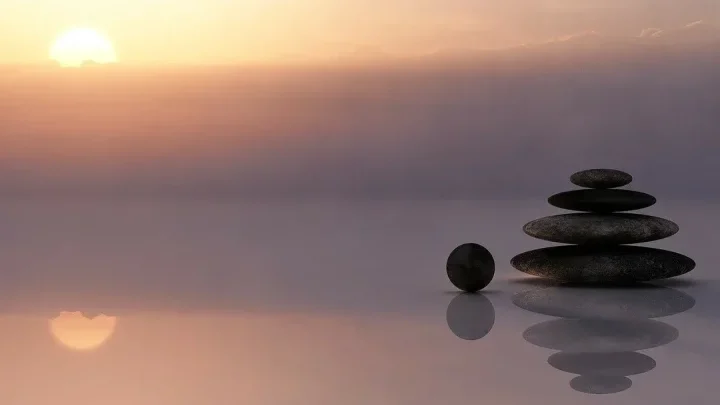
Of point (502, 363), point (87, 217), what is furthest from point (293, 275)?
point (87, 217)

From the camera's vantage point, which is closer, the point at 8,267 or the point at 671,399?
the point at 671,399

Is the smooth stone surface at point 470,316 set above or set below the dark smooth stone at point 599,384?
above

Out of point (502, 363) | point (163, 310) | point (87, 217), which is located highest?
point (87, 217)

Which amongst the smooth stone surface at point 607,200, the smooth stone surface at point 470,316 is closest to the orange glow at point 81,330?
the smooth stone surface at point 470,316

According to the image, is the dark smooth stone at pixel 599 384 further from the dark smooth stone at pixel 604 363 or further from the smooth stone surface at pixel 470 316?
the smooth stone surface at pixel 470 316

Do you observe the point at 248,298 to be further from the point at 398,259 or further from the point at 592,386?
the point at 592,386

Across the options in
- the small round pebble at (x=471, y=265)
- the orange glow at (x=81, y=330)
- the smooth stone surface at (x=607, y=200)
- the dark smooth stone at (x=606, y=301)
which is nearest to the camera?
the orange glow at (x=81, y=330)

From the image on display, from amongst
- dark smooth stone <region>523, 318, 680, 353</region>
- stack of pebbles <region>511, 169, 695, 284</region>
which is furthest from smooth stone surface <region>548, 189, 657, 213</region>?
dark smooth stone <region>523, 318, 680, 353</region>

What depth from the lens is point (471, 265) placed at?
5.46 meters

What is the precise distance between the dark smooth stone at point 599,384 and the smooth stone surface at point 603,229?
232 cm

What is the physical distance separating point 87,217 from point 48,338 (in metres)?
7.86

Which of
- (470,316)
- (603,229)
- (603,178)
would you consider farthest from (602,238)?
(470,316)

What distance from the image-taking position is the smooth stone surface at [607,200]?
5758 mm

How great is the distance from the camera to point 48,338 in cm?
430
